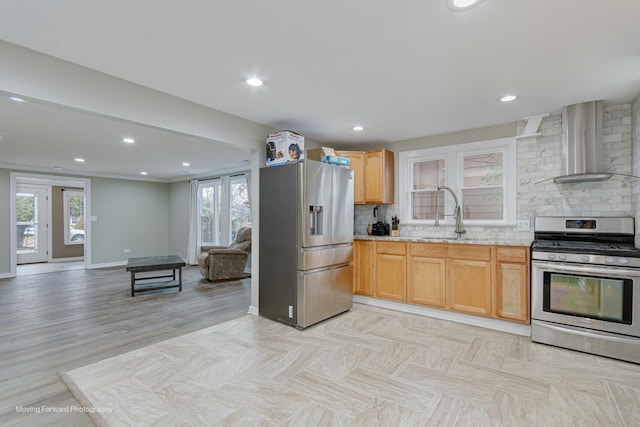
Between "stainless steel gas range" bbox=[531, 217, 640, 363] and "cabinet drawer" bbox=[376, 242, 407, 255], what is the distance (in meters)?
1.38

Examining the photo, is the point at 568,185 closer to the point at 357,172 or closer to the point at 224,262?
the point at 357,172

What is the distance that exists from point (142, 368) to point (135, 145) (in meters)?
3.73

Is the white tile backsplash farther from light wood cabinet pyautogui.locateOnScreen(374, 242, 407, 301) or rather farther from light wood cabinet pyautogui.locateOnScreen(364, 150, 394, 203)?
light wood cabinet pyautogui.locateOnScreen(364, 150, 394, 203)

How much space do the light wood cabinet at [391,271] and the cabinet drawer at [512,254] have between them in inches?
41.8

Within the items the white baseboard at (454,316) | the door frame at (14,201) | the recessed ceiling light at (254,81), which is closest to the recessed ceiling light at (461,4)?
the recessed ceiling light at (254,81)

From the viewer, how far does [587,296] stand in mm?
2840

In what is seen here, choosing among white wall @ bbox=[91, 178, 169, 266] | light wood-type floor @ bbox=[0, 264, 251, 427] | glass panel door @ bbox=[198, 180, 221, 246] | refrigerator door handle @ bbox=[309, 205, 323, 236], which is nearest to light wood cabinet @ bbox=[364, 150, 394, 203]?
refrigerator door handle @ bbox=[309, 205, 323, 236]

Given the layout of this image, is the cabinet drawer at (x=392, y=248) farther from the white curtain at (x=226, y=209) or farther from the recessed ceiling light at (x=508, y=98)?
the white curtain at (x=226, y=209)

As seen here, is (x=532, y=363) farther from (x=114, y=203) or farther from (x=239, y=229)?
(x=114, y=203)

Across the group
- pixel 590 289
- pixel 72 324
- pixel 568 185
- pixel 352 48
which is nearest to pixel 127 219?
pixel 72 324

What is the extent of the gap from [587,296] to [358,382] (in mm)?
2290

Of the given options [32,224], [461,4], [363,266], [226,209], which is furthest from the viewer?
[32,224]

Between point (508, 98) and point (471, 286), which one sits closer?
point (508, 98)

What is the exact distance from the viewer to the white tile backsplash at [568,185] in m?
3.08
